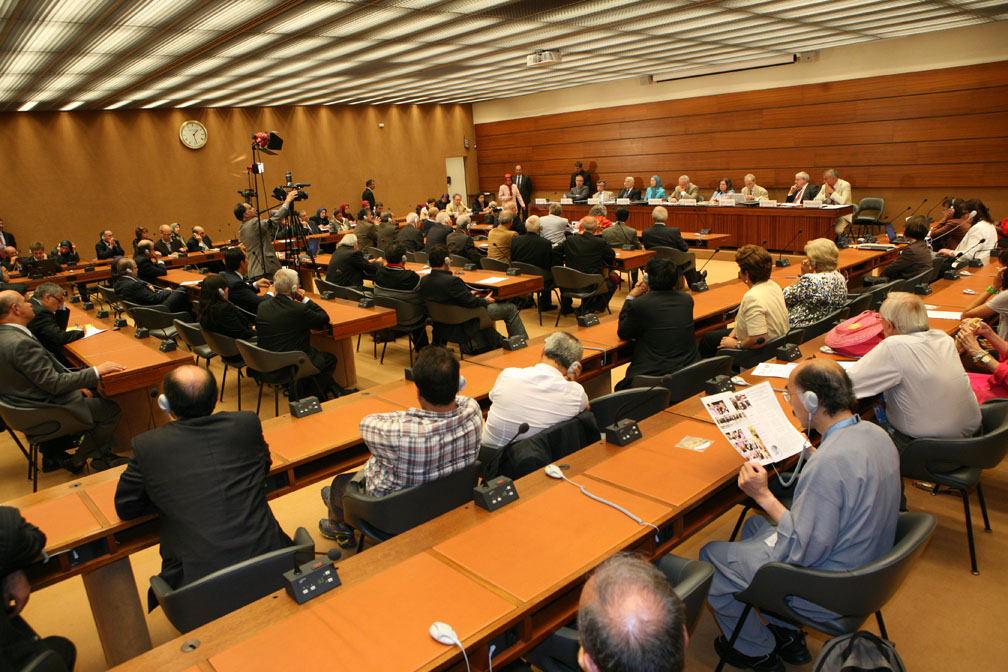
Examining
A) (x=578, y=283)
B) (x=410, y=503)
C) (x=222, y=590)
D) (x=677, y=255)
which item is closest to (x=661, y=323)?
(x=410, y=503)

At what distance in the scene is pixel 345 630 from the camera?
1.60 metres

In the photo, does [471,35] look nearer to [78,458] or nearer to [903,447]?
[78,458]

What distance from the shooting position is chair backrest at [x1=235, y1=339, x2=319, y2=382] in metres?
4.43

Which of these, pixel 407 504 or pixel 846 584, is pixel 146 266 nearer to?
pixel 407 504

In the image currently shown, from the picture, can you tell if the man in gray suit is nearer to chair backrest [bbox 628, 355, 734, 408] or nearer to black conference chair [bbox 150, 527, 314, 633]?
black conference chair [bbox 150, 527, 314, 633]

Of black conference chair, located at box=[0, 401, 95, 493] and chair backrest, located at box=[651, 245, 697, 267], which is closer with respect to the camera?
black conference chair, located at box=[0, 401, 95, 493]

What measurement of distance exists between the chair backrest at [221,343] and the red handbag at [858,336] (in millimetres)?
4239

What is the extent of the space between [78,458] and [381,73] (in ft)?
25.9

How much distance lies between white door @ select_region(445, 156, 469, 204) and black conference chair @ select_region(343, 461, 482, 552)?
16304mm

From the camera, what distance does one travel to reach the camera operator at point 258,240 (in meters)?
7.09

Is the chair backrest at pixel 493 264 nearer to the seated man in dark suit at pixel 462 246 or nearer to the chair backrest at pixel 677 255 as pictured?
the seated man in dark suit at pixel 462 246

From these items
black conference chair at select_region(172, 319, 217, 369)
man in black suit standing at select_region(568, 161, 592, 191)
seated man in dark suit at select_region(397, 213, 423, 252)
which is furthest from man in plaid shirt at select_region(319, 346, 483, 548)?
man in black suit standing at select_region(568, 161, 592, 191)

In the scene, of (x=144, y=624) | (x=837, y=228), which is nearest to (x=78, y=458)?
(x=144, y=624)

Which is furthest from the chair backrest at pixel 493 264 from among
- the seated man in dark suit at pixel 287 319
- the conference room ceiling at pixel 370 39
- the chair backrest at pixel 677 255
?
the seated man in dark suit at pixel 287 319
